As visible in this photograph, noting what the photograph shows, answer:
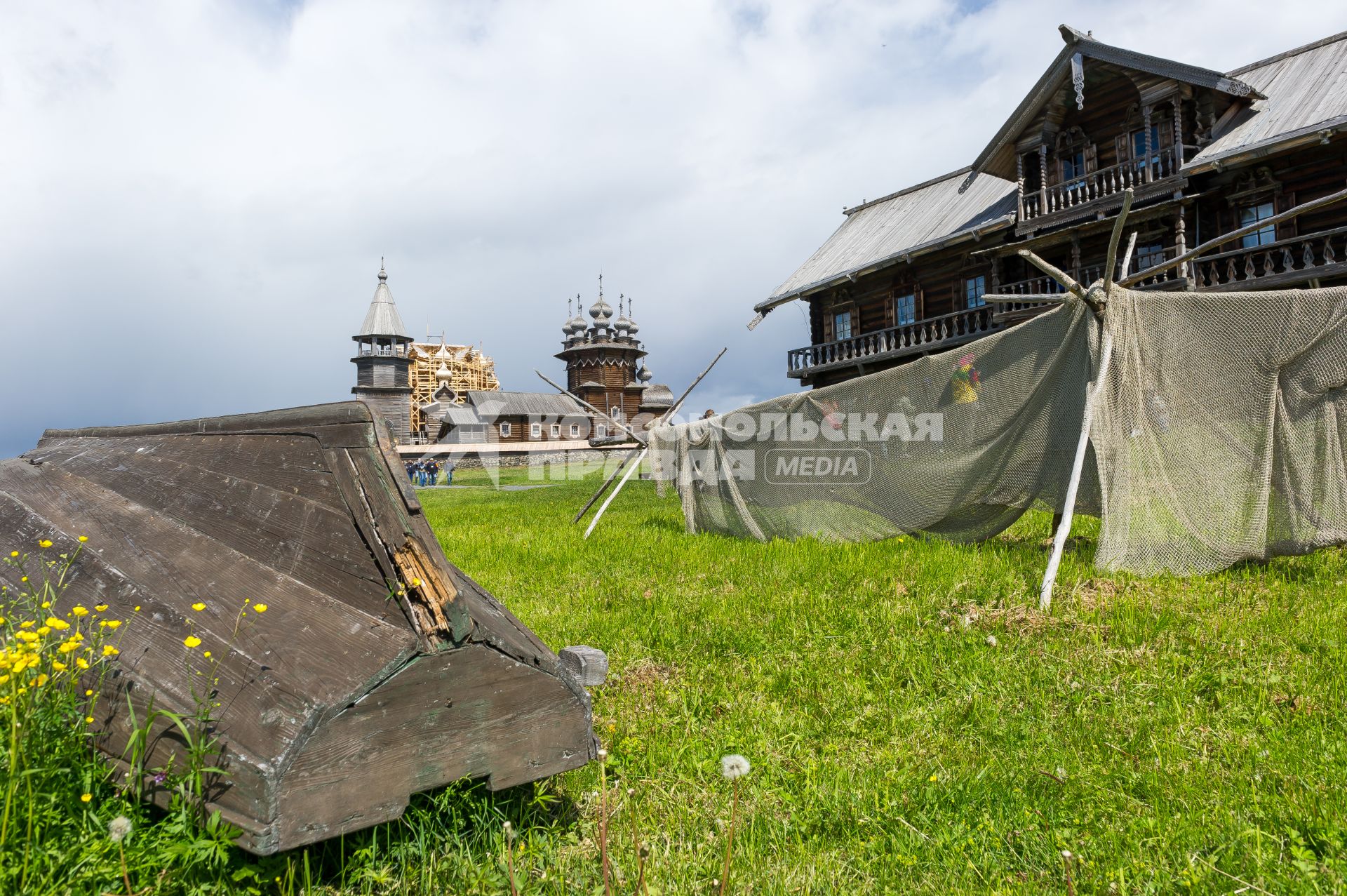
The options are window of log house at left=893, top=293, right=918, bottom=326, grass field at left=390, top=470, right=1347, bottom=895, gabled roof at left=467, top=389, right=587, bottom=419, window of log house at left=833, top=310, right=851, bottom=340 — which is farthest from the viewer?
gabled roof at left=467, top=389, right=587, bottom=419

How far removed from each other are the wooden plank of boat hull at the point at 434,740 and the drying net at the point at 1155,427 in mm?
4899

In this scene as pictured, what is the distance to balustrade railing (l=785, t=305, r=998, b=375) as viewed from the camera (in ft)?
62.0

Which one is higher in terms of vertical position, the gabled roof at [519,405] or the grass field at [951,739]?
the gabled roof at [519,405]

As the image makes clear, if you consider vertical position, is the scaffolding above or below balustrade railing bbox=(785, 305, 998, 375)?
above

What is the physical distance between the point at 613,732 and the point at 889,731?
125 centimetres

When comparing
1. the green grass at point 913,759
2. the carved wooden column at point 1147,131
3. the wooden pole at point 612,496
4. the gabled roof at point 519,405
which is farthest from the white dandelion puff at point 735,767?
the gabled roof at point 519,405

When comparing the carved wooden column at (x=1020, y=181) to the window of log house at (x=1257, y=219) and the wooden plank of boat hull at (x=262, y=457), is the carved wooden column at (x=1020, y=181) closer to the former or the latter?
the window of log house at (x=1257, y=219)

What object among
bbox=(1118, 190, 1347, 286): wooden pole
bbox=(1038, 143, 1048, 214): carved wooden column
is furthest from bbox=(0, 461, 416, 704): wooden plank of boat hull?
bbox=(1038, 143, 1048, 214): carved wooden column

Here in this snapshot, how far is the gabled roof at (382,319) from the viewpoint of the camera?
180 feet

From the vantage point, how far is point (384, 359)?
55094mm

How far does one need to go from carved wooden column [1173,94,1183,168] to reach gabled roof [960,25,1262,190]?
1.26ft

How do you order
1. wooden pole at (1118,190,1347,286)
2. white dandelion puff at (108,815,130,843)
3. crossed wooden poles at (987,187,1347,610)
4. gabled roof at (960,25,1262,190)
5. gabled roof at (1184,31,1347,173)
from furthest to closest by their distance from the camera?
1. gabled roof at (960,25,1262,190)
2. gabled roof at (1184,31,1347,173)
3. crossed wooden poles at (987,187,1347,610)
4. wooden pole at (1118,190,1347,286)
5. white dandelion puff at (108,815,130,843)

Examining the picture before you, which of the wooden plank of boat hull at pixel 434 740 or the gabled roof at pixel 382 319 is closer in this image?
the wooden plank of boat hull at pixel 434 740

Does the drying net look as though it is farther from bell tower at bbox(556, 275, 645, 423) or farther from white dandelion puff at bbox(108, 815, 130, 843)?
bell tower at bbox(556, 275, 645, 423)
